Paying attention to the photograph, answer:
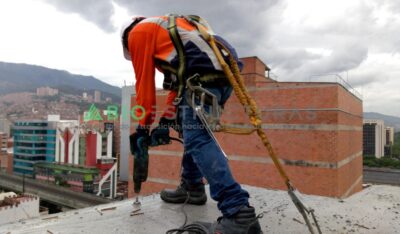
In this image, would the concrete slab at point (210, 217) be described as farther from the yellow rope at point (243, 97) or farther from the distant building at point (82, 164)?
the distant building at point (82, 164)

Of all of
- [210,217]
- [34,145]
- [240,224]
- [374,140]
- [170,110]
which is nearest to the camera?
[240,224]

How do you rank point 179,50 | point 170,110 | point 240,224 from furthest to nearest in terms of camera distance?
point 170,110 → point 179,50 → point 240,224

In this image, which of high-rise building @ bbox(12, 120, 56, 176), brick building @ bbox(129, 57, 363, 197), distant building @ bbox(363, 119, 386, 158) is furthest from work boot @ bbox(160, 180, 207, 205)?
distant building @ bbox(363, 119, 386, 158)

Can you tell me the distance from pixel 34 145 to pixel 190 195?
47300 millimetres

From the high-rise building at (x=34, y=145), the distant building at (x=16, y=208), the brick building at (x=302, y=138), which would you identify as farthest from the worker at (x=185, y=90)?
the high-rise building at (x=34, y=145)

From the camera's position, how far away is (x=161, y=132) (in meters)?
2.26

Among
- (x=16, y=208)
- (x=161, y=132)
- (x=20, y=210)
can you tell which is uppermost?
(x=161, y=132)

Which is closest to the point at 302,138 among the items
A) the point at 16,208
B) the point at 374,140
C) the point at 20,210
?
the point at 20,210

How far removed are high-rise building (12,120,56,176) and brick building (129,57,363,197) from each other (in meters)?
38.1

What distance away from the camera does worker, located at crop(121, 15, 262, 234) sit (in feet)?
5.41

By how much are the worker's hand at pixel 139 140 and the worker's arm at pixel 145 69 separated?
117mm

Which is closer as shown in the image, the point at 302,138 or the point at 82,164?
the point at 302,138

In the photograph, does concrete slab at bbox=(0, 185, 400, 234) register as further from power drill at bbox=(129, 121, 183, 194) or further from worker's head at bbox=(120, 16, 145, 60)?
worker's head at bbox=(120, 16, 145, 60)

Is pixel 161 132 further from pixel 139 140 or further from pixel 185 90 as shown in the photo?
pixel 185 90
